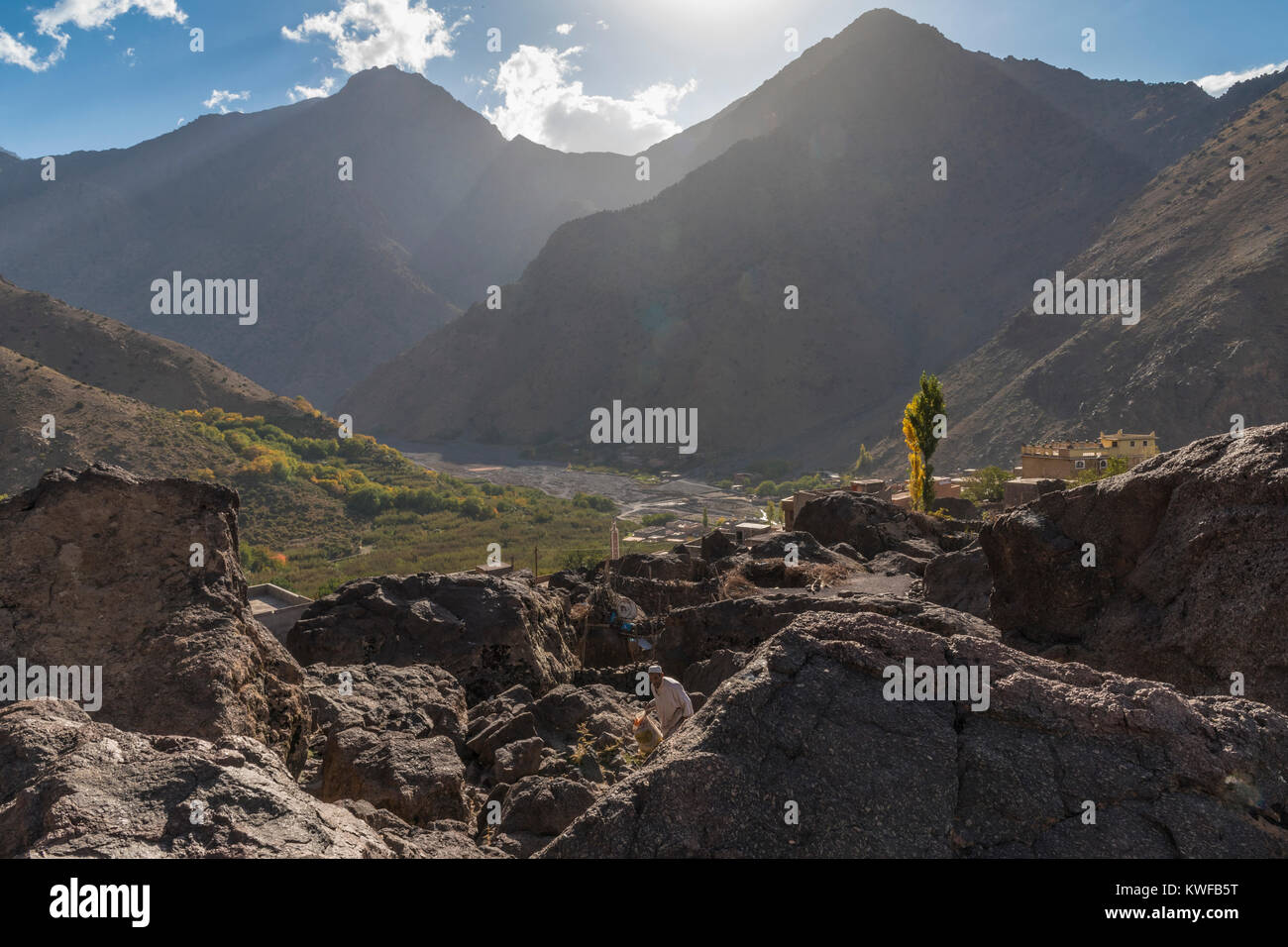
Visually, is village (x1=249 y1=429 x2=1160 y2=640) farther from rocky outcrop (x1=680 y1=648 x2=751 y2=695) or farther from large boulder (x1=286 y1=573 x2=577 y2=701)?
rocky outcrop (x1=680 y1=648 x2=751 y2=695)

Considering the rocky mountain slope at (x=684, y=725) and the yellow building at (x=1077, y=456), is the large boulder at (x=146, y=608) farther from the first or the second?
the yellow building at (x=1077, y=456)

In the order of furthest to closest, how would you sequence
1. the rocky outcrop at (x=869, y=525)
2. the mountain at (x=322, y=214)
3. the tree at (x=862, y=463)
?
1. the mountain at (x=322, y=214)
2. the tree at (x=862, y=463)
3. the rocky outcrop at (x=869, y=525)

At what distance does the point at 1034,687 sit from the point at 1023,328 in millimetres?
69351

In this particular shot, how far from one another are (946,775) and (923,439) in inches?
1130

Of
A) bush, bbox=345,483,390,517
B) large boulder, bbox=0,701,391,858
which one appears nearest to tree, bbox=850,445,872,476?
bush, bbox=345,483,390,517

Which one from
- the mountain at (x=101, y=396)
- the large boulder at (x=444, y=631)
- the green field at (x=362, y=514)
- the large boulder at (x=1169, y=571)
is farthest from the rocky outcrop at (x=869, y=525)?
the mountain at (x=101, y=396)

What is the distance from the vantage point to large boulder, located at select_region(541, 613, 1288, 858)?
10.8 feet

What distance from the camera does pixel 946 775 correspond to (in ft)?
11.6

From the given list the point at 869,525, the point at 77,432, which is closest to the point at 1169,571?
the point at 869,525

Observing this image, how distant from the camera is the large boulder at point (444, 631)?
35.5ft

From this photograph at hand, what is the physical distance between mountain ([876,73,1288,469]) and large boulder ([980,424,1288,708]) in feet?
147

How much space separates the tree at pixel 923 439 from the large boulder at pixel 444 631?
860 inches
